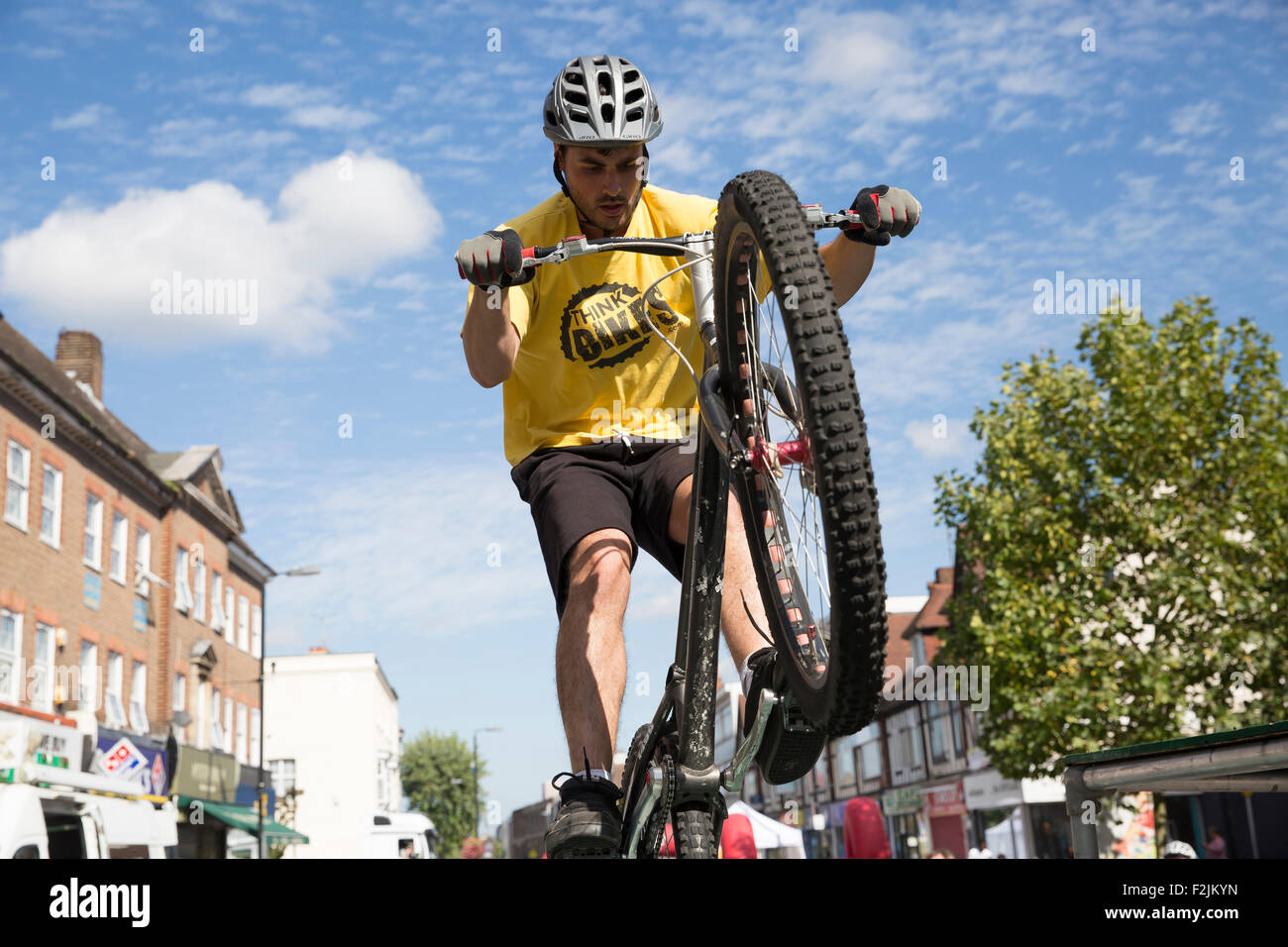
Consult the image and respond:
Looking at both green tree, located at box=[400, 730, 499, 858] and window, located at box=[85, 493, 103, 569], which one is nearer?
window, located at box=[85, 493, 103, 569]

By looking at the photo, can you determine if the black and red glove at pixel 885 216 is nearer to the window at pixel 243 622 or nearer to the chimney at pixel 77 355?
the chimney at pixel 77 355

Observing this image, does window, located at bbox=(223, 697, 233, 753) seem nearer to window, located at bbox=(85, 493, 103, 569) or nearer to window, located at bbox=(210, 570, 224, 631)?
window, located at bbox=(210, 570, 224, 631)

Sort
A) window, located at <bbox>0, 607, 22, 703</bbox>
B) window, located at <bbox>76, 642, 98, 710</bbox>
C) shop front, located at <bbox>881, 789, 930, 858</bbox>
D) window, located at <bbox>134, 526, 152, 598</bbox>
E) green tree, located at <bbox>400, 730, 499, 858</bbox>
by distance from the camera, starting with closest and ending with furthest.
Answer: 1. window, located at <bbox>0, 607, 22, 703</bbox>
2. window, located at <bbox>76, 642, 98, 710</bbox>
3. window, located at <bbox>134, 526, 152, 598</bbox>
4. shop front, located at <bbox>881, 789, 930, 858</bbox>
5. green tree, located at <bbox>400, 730, 499, 858</bbox>

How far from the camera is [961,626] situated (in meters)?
21.6

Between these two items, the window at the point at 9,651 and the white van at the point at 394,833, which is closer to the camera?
the window at the point at 9,651

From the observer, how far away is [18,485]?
2373 centimetres

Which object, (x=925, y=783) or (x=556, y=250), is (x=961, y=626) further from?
(x=925, y=783)

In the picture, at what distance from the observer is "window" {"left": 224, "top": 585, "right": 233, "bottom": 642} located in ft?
128

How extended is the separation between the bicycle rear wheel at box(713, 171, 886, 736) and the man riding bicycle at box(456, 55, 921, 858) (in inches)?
9.7

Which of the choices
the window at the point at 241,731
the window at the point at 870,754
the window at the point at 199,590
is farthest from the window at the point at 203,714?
the window at the point at 870,754

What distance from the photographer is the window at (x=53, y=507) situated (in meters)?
25.3

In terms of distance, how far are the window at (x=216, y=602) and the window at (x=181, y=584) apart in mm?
2410

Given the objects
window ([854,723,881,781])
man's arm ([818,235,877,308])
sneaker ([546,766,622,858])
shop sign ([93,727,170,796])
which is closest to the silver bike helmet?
man's arm ([818,235,877,308])
